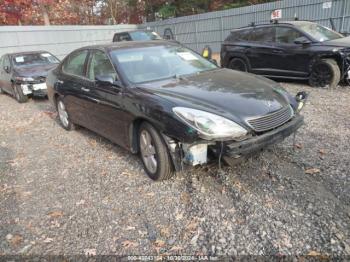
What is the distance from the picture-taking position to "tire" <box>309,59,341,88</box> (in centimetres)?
734

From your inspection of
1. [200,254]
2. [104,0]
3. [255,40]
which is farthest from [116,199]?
[104,0]

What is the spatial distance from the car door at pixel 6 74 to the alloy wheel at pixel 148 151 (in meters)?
7.91

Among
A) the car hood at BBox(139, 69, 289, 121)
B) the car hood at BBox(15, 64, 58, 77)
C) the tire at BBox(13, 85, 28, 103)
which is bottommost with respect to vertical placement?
the tire at BBox(13, 85, 28, 103)

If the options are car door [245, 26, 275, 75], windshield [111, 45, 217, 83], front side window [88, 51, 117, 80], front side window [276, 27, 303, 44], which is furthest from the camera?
car door [245, 26, 275, 75]

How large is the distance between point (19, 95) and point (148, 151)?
7.47 meters

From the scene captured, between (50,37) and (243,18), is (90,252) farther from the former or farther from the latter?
(50,37)

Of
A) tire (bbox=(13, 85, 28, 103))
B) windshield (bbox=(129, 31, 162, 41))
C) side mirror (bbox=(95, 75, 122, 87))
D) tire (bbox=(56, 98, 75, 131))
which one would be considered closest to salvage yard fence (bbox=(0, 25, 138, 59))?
windshield (bbox=(129, 31, 162, 41))

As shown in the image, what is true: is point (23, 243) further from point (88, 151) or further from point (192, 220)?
point (88, 151)

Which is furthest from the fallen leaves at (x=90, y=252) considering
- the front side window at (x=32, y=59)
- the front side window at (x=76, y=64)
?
the front side window at (x=32, y=59)

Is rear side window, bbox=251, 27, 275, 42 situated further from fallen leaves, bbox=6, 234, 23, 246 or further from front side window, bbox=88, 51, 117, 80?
fallen leaves, bbox=6, 234, 23, 246

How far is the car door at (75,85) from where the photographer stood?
196 inches

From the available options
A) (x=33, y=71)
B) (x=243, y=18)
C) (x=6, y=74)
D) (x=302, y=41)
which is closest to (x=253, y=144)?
(x=302, y=41)

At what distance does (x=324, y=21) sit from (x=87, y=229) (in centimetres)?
1331

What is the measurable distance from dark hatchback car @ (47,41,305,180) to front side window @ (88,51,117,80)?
0.01m
